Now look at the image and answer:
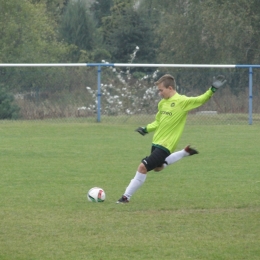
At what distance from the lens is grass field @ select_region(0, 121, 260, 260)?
6426 mm

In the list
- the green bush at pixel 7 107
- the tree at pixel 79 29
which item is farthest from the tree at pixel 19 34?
the tree at pixel 79 29

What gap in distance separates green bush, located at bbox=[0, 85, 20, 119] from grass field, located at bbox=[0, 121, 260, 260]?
5.85 m

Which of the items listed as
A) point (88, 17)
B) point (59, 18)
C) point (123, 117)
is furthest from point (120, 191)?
point (59, 18)

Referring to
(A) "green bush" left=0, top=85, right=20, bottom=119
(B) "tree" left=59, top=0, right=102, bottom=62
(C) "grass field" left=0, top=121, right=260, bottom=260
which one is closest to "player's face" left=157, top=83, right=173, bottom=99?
(C) "grass field" left=0, top=121, right=260, bottom=260

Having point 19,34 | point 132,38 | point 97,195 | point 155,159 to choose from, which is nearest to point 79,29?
point 132,38

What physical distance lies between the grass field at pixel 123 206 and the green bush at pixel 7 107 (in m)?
5.85

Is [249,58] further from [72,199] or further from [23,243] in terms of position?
[23,243]

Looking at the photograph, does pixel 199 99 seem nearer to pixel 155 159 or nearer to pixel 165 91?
pixel 165 91

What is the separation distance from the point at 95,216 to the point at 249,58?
26717 millimetres

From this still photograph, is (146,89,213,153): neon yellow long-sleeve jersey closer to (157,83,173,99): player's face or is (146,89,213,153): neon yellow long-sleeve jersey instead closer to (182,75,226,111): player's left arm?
(182,75,226,111): player's left arm

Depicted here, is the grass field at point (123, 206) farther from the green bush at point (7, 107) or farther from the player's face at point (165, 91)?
the green bush at point (7, 107)

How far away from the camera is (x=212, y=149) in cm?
1530

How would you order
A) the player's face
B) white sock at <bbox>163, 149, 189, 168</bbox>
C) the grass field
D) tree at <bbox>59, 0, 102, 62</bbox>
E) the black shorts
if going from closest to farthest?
the grass field < the black shorts < the player's face < white sock at <bbox>163, 149, 189, 168</bbox> < tree at <bbox>59, 0, 102, 62</bbox>

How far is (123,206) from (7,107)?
13957 millimetres
